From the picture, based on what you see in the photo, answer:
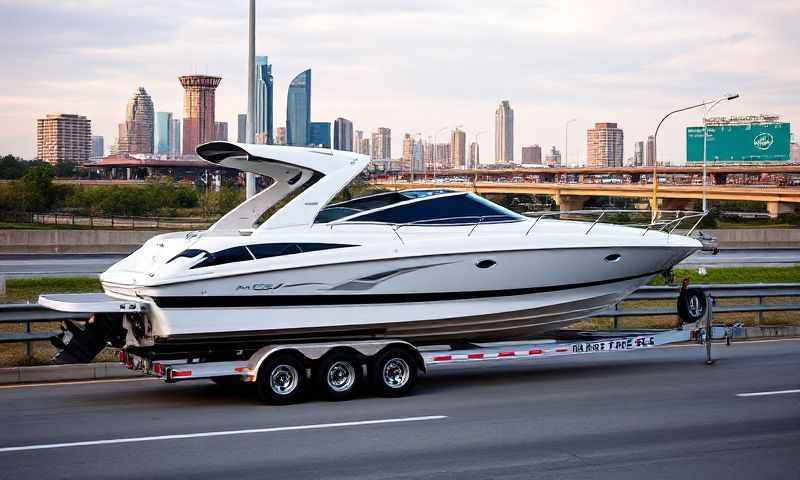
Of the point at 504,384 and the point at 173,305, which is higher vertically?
the point at 173,305

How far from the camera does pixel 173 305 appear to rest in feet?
37.3

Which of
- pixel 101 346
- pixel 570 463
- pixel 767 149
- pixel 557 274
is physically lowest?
pixel 570 463

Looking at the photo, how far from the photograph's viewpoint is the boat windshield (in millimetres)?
13000

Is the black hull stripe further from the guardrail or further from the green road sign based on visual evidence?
the green road sign

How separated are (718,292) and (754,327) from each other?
119 cm

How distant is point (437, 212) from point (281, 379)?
3.14m

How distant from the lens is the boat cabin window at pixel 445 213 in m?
13.0

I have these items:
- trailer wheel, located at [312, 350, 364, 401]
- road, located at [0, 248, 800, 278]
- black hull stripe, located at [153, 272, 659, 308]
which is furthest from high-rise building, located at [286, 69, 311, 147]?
trailer wheel, located at [312, 350, 364, 401]

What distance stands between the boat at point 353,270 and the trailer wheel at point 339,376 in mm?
428

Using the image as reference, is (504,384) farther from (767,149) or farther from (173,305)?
(767,149)

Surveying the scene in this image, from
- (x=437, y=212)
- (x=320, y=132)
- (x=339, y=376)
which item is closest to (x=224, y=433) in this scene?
(x=339, y=376)

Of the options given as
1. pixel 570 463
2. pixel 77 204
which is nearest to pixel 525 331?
pixel 570 463

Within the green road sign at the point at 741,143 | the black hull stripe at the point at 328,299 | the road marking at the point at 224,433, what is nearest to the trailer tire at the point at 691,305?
the black hull stripe at the point at 328,299

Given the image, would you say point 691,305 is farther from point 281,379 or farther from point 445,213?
point 281,379
